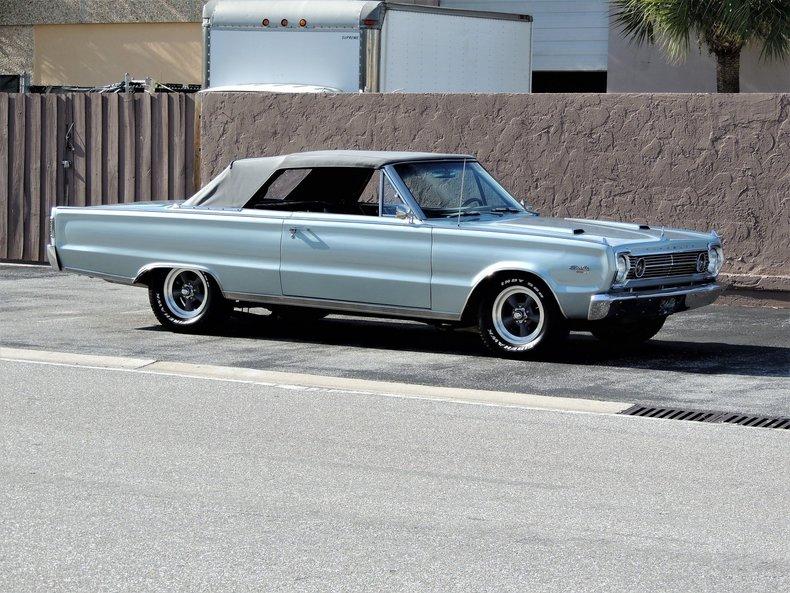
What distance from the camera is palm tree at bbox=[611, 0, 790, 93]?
2347 centimetres

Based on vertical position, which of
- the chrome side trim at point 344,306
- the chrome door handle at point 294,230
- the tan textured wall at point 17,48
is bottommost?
the chrome side trim at point 344,306

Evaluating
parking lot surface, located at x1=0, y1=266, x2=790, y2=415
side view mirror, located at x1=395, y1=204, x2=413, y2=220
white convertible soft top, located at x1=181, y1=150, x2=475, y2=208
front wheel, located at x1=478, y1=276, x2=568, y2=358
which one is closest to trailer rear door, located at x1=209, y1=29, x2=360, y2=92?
parking lot surface, located at x1=0, y1=266, x2=790, y2=415

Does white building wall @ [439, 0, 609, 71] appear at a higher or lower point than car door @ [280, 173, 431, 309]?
higher

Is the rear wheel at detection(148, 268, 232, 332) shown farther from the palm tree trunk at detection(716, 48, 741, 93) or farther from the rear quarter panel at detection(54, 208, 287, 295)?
the palm tree trunk at detection(716, 48, 741, 93)

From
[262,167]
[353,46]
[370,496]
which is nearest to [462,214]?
[262,167]

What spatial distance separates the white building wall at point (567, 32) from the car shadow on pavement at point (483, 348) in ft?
51.8

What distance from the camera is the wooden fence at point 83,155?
682 inches

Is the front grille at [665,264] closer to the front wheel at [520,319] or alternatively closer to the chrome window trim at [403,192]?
the front wheel at [520,319]

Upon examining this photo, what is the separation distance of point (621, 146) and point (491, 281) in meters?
4.52

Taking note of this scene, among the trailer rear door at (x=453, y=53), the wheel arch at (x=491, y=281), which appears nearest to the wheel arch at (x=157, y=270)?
the wheel arch at (x=491, y=281)

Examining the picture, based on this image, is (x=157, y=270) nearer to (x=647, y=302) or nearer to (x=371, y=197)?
(x=371, y=197)

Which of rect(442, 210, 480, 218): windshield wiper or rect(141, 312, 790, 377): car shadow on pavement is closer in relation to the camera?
rect(141, 312, 790, 377): car shadow on pavement

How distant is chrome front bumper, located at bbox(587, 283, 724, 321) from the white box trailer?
24.2 feet

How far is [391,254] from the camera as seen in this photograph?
11.3 m
